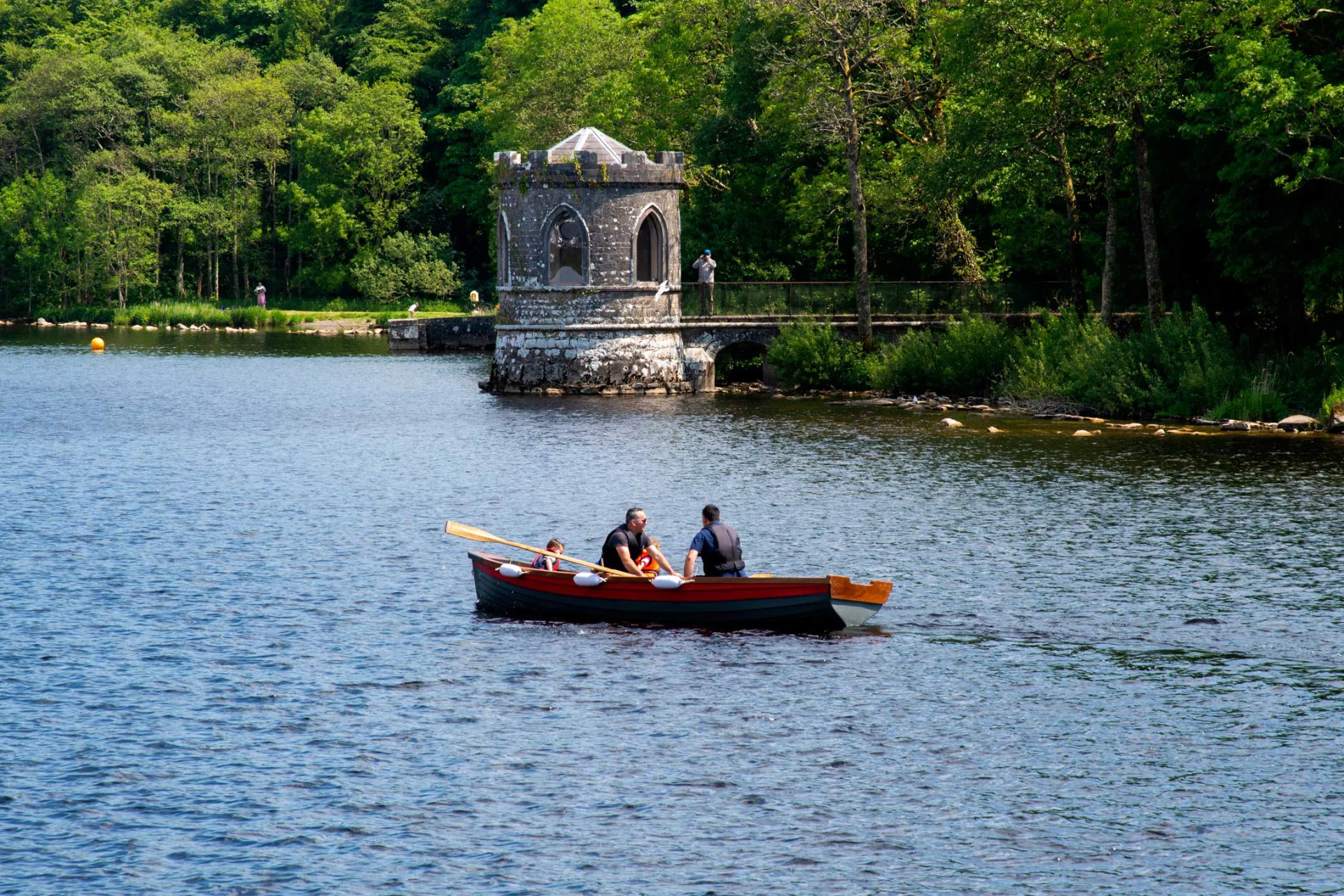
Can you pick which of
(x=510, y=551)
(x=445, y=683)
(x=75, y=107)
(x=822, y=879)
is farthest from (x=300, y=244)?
(x=822, y=879)

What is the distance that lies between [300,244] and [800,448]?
7400cm

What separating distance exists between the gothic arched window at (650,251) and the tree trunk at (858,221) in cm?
689

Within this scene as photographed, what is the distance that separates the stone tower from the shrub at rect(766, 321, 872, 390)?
386 centimetres

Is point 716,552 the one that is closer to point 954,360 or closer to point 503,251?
point 954,360

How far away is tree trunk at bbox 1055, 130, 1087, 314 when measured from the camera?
157 ft

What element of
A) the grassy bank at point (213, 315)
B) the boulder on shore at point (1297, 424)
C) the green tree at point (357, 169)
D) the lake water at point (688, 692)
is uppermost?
the green tree at point (357, 169)

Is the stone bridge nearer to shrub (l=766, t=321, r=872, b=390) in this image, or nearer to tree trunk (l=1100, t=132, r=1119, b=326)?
shrub (l=766, t=321, r=872, b=390)

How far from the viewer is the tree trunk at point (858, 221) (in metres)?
53.6

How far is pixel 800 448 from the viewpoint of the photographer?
40.2 meters

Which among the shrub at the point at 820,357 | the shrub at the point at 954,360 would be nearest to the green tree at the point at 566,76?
the shrub at the point at 820,357

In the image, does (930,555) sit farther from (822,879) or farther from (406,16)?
(406,16)

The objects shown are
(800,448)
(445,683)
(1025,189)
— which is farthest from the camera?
(1025,189)

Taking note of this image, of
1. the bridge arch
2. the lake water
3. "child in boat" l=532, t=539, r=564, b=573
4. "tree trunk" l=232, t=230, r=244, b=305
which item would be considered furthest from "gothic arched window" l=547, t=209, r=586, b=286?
"tree trunk" l=232, t=230, r=244, b=305

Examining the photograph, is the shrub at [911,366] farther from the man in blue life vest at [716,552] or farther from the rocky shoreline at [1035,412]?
the man in blue life vest at [716,552]
